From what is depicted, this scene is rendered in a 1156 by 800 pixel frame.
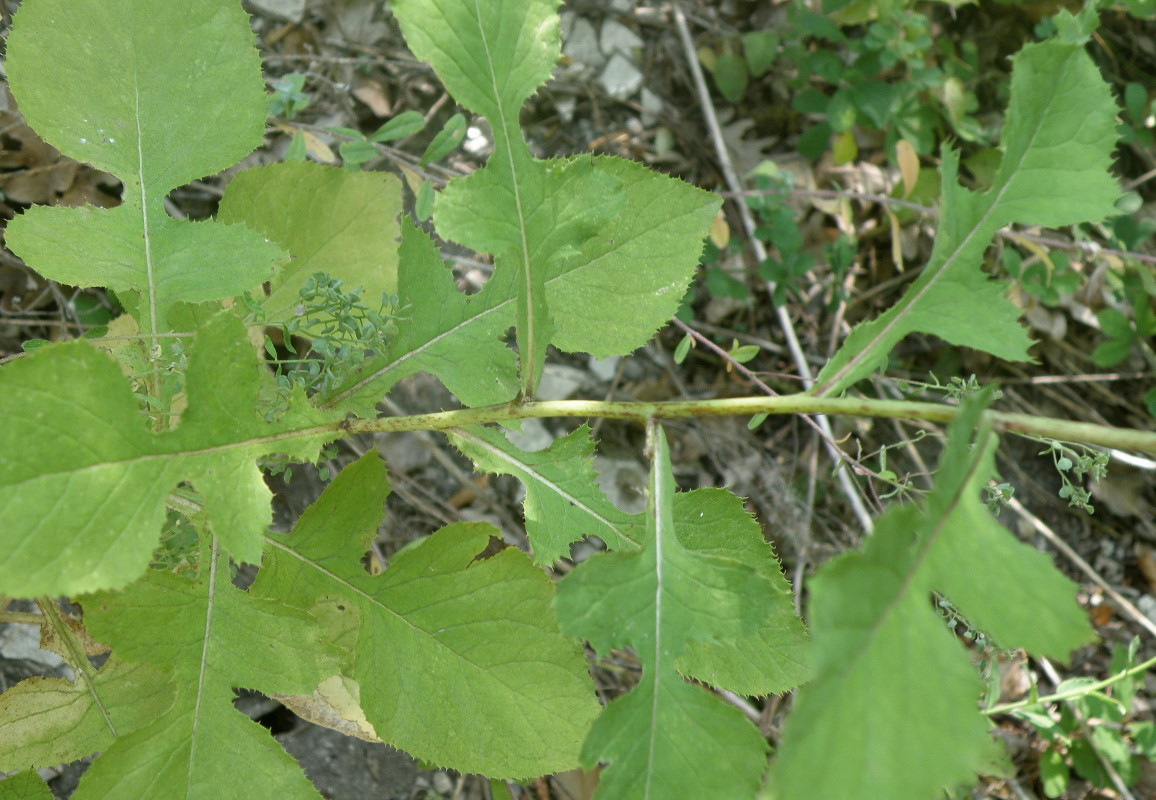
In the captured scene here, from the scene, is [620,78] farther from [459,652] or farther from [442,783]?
[442,783]

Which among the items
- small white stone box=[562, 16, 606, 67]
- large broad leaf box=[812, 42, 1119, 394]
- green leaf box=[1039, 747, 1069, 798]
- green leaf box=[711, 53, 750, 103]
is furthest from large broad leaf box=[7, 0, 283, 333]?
green leaf box=[1039, 747, 1069, 798]

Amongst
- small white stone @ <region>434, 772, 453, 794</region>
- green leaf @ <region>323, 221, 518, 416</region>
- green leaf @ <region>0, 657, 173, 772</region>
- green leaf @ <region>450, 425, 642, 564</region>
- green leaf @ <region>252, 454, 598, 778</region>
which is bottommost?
small white stone @ <region>434, 772, 453, 794</region>

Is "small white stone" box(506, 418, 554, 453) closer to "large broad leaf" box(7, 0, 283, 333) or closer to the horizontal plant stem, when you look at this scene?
"large broad leaf" box(7, 0, 283, 333)

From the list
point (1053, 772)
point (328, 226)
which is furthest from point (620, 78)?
point (1053, 772)

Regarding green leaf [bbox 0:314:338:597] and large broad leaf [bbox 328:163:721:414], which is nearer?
green leaf [bbox 0:314:338:597]

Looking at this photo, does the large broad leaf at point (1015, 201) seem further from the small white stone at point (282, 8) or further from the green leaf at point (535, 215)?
the small white stone at point (282, 8)

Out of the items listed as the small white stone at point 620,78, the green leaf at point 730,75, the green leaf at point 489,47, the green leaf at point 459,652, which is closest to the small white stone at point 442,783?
the green leaf at point 459,652

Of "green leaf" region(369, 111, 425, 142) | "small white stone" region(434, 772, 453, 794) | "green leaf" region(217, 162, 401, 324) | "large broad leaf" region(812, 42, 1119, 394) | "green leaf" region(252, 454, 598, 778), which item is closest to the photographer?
"large broad leaf" region(812, 42, 1119, 394)
